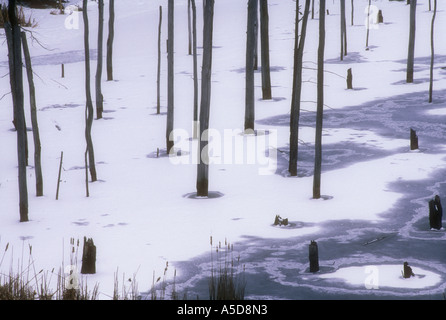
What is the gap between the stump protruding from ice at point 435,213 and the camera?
1238 centimetres

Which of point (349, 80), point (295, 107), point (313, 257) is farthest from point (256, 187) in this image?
point (349, 80)

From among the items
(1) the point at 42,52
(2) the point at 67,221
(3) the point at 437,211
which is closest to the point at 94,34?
(1) the point at 42,52

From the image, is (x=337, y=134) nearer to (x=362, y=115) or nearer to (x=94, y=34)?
(x=362, y=115)

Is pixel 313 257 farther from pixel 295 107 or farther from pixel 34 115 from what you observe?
pixel 34 115

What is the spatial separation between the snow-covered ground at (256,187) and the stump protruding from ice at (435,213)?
0.66ft

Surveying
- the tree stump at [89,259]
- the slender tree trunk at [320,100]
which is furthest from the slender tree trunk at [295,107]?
the tree stump at [89,259]

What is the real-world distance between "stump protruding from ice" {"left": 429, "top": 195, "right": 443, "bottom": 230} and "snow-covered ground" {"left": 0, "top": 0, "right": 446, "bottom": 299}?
7.9 inches

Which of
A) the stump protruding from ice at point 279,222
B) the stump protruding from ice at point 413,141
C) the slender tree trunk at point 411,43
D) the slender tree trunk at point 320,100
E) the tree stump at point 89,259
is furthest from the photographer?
the slender tree trunk at point 411,43

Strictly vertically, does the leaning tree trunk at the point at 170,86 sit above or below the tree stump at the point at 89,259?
above

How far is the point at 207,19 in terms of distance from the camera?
14.8 metres

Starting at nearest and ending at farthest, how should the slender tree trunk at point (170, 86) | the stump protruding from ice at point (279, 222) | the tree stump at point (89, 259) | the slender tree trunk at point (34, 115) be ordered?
the tree stump at point (89, 259) < the stump protruding from ice at point (279, 222) < the slender tree trunk at point (34, 115) < the slender tree trunk at point (170, 86)

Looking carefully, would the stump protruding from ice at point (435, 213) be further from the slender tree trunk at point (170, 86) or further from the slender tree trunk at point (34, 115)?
the slender tree trunk at point (170, 86)

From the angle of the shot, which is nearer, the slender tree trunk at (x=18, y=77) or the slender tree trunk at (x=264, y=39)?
the slender tree trunk at (x=18, y=77)
